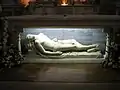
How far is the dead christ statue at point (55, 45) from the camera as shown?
4500 millimetres

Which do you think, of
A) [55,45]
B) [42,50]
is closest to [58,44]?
[55,45]

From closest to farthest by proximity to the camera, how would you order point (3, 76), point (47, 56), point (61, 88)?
point (61, 88) → point (3, 76) → point (47, 56)

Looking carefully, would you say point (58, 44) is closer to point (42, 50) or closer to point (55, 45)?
point (55, 45)

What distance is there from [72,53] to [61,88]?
143cm

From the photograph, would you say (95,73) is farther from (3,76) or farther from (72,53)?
(3,76)

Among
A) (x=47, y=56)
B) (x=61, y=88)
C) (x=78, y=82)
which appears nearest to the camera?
(x=61, y=88)

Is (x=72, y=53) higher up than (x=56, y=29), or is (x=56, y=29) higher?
(x=56, y=29)

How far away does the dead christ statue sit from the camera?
14.8ft

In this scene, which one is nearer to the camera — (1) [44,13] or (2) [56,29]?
(1) [44,13]

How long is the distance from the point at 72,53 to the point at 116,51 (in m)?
0.74

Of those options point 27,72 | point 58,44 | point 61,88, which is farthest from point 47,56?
point 61,88

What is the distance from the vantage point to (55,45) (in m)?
4.53

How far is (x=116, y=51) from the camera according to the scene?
4.25 meters

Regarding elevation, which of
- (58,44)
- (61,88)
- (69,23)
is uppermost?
(69,23)
